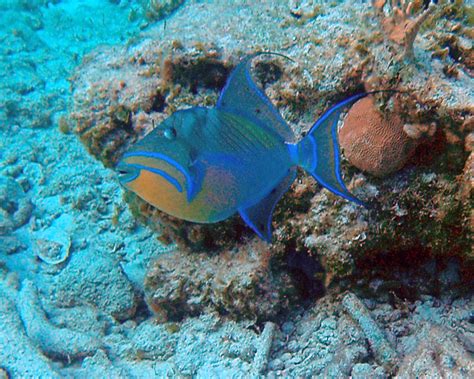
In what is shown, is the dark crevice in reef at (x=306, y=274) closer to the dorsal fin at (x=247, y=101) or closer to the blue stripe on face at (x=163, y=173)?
the dorsal fin at (x=247, y=101)

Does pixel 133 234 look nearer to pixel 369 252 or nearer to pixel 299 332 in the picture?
pixel 299 332

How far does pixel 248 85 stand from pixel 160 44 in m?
2.24

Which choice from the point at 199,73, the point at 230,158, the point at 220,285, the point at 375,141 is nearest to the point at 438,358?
the point at 375,141

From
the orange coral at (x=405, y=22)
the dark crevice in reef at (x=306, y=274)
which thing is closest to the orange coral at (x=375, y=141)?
the orange coral at (x=405, y=22)

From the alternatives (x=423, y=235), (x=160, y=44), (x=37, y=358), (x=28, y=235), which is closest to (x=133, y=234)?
(x=28, y=235)

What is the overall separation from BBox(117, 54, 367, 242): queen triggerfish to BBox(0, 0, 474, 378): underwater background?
2.91 ft

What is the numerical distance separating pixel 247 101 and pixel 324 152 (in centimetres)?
33

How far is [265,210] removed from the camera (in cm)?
143

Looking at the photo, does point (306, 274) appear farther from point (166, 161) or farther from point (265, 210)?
point (166, 161)

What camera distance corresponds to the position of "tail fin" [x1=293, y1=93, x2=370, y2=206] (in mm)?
1326

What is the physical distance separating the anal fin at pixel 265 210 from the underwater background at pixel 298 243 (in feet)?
2.92

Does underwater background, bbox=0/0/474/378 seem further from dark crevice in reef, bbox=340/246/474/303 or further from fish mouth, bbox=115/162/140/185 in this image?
fish mouth, bbox=115/162/140/185

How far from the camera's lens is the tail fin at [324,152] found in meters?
1.33

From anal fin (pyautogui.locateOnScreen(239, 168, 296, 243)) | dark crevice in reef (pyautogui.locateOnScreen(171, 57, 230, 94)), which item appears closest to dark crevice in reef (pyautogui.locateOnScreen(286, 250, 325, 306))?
anal fin (pyautogui.locateOnScreen(239, 168, 296, 243))
